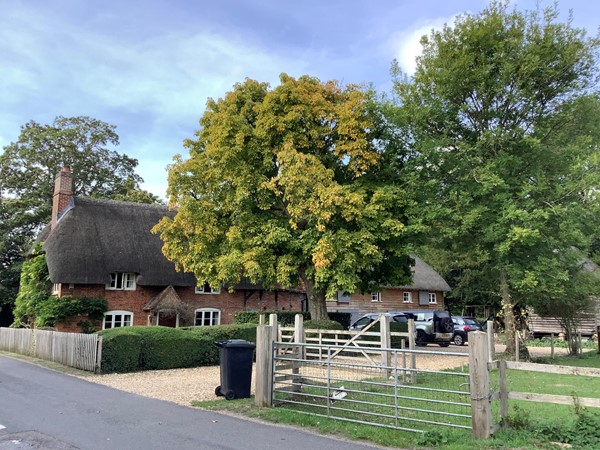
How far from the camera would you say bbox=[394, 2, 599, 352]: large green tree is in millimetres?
17547

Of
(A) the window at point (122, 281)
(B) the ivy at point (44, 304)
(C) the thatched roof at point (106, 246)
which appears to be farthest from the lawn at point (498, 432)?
(A) the window at point (122, 281)

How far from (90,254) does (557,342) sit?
97.2ft

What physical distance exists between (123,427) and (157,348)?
28.8 ft

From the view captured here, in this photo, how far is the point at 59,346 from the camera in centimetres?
Result: 1811

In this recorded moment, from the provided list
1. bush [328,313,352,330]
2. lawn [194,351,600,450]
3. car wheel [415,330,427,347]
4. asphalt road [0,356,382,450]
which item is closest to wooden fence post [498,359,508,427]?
lawn [194,351,600,450]

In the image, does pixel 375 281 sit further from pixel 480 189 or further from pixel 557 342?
pixel 557 342

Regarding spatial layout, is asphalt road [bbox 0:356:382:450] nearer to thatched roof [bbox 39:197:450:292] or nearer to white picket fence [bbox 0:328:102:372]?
white picket fence [bbox 0:328:102:372]

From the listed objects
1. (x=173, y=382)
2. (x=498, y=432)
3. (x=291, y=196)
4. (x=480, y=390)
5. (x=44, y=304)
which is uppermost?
(x=291, y=196)

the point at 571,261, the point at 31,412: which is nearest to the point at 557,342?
the point at 571,261

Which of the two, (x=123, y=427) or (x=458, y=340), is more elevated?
(x=123, y=427)

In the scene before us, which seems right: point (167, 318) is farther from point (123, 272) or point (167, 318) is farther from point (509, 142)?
point (509, 142)

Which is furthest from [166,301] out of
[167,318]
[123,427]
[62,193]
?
[123,427]

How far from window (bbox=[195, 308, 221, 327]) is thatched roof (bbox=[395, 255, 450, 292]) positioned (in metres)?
16.2

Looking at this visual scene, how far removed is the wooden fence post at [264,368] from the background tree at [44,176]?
33187mm
